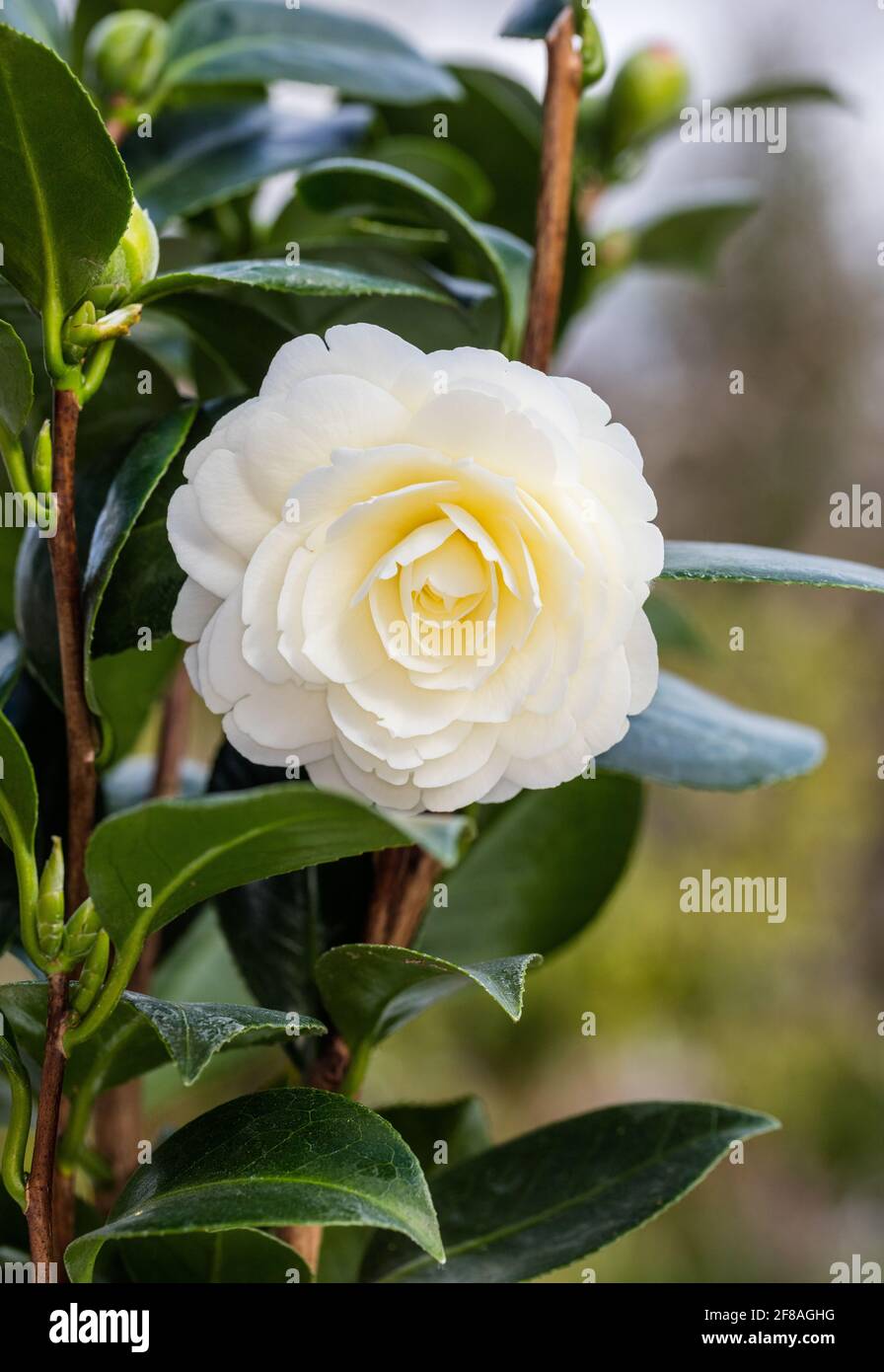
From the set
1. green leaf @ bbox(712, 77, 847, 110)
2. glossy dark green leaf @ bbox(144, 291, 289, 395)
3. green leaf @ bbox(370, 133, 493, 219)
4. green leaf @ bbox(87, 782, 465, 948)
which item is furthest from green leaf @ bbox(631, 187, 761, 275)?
green leaf @ bbox(87, 782, 465, 948)

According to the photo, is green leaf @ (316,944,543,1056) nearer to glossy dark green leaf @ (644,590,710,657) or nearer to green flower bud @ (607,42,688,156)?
glossy dark green leaf @ (644,590,710,657)

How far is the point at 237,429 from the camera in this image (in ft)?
1.21

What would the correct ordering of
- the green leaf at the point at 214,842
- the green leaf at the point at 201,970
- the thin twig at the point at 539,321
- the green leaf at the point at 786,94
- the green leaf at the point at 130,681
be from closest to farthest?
the green leaf at the point at 214,842 → the thin twig at the point at 539,321 → the green leaf at the point at 130,681 → the green leaf at the point at 201,970 → the green leaf at the point at 786,94

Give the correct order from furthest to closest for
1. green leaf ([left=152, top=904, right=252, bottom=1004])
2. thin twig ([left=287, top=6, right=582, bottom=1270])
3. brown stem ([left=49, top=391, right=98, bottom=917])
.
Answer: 1. green leaf ([left=152, top=904, right=252, bottom=1004])
2. thin twig ([left=287, top=6, right=582, bottom=1270])
3. brown stem ([left=49, top=391, right=98, bottom=917])

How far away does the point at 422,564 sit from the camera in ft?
1.20

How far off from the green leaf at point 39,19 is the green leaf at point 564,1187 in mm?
579

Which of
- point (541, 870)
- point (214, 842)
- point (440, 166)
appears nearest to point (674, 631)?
point (541, 870)

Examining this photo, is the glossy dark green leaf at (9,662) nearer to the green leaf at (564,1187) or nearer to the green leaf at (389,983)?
the green leaf at (389,983)

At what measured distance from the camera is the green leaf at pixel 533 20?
515 millimetres

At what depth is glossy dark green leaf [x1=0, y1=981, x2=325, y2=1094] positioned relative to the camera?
35cm

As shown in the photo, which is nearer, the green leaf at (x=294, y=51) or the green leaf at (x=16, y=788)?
the green leaf at (x=16, y=788)

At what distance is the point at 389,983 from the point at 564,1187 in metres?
0.16

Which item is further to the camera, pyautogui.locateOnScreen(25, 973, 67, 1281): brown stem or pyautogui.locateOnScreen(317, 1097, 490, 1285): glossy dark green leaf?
pyautogui.locateOnScreen(317, 1097, 490, 1285): glossy dark green leaf

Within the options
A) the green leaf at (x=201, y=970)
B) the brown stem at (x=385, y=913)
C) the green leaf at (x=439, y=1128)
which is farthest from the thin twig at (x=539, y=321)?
the green leaf at (x=201, y=970)
